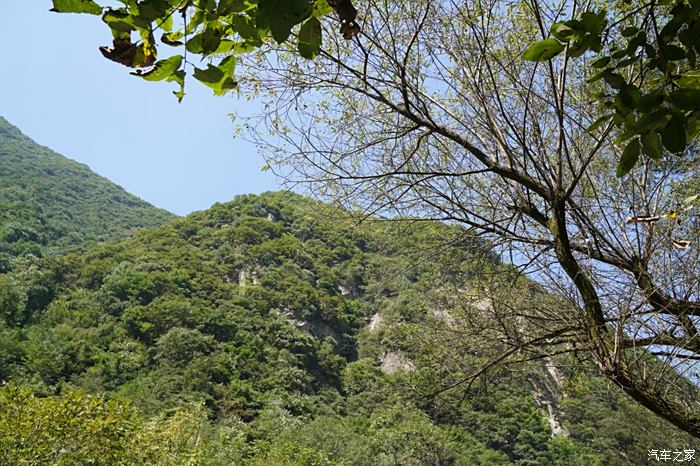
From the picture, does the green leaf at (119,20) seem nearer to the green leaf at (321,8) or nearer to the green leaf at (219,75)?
the green leaf at (219,75)

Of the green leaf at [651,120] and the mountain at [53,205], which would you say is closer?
the green leaf at [651,120]

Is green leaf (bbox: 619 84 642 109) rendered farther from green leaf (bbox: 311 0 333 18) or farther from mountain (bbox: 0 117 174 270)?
mountain (bbox: 0 117 174 270)

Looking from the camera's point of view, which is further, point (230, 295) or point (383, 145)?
point (230, 295)

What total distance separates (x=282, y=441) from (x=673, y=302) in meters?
21.2

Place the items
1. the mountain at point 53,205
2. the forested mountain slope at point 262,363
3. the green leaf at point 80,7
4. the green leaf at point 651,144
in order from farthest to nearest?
1. the mountain at point 53,205
2. the forested mountain slope at point 262,363
3. the green leaf at point 651,144
4. the green leaf at point 80,7

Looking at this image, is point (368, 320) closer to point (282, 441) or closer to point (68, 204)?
point (282, 441)

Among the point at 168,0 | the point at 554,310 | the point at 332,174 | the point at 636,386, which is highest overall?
the point at 332,174

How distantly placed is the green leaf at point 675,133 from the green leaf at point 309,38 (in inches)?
27.5

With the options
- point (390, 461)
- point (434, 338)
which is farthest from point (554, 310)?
point (390, 461)

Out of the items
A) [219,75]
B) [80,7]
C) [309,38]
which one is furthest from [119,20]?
[309,38]

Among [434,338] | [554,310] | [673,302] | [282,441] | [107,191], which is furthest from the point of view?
[107,191]

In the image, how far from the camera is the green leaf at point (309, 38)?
1006 millimetres

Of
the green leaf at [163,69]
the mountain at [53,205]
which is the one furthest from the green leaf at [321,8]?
the mountain at [53,205]

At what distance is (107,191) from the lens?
61.0 metres
